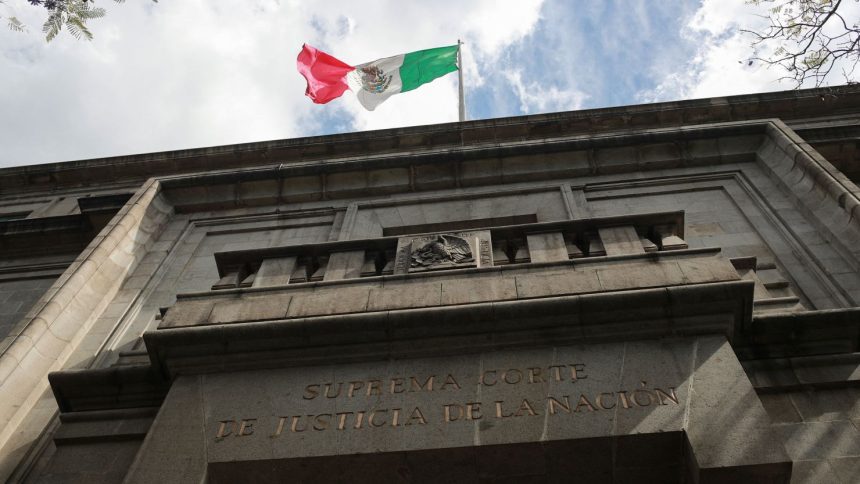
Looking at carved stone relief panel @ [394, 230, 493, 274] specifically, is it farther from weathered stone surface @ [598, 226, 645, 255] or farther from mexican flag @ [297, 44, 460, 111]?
mexican flag @ [297, 44, 460, 111]

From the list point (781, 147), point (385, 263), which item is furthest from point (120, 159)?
point (781, 147)

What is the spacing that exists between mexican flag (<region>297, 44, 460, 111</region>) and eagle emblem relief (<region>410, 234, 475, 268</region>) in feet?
44.5

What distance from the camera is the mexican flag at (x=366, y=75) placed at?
2102 cm

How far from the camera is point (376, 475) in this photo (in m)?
6.17

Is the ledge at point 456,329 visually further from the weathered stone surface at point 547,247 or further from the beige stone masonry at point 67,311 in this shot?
the beige stone masonry at point 67,311

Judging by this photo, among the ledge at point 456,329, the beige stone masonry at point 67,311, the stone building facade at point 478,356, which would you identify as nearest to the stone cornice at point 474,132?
the beige stone masonry at point 67,311

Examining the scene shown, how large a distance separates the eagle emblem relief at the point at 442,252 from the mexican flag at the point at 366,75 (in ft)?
44.5

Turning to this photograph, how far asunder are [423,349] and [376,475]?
1.41m

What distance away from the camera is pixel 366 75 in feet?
70.4

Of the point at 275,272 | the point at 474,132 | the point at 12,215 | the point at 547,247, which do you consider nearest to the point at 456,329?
the point at 547,247

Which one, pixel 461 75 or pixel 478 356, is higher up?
pixel 461 75

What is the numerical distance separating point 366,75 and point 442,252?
14.7 metres

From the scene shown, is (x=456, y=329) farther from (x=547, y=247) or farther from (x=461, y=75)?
(x=461, y=75)

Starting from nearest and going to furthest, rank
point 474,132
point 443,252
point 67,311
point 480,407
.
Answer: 1. point 480,407
2. point 443,252
3. point 67,311
4. point 474,132
